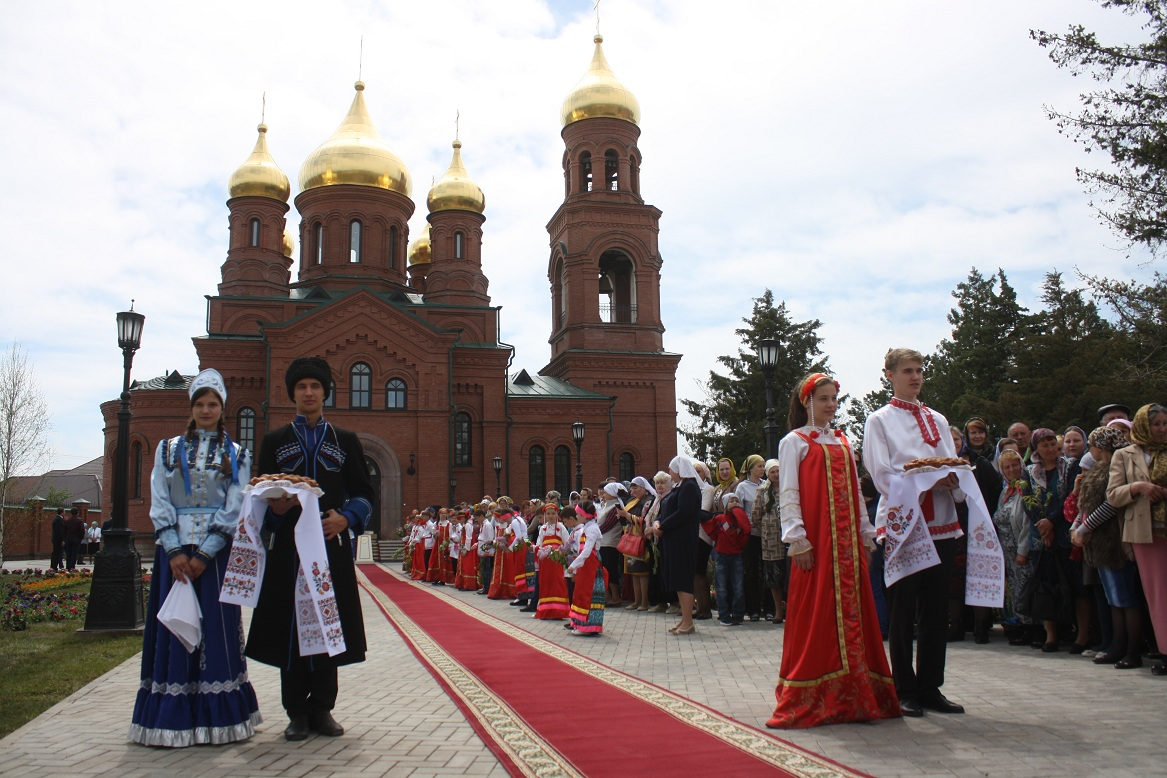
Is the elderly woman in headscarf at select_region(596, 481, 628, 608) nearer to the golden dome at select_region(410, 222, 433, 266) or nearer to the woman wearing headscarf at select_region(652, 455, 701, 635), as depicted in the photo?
the woman wearing headscarf at select_region(652, 455, 701, 635)

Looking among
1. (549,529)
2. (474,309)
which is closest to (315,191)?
(474,309)

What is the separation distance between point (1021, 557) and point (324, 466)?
654cm

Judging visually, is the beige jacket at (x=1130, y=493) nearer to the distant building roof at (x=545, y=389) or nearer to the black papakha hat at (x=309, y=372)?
the black papakha hat at (x=309, y=372)

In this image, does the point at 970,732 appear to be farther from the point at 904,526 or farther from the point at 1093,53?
the point at 1093,53

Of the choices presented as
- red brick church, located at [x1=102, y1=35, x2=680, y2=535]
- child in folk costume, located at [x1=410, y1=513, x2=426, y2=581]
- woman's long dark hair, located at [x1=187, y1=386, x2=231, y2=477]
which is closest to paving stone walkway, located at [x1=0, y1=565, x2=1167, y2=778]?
woman's long dark hair, located at [x1=187, y1=386, x2=231, y2=477]

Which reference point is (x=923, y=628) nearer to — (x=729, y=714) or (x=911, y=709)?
(x=911, y=709)

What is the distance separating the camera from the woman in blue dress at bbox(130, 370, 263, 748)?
16.3ft

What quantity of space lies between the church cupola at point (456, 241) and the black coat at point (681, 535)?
107 ft

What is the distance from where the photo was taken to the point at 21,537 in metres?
39.6

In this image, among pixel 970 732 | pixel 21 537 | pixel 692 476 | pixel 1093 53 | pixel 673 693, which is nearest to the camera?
pixel 970 732

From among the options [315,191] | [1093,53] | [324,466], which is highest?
[315,191]

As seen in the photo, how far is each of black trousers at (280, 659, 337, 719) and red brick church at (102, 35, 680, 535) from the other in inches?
1170

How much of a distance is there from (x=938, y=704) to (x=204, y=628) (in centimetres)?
443

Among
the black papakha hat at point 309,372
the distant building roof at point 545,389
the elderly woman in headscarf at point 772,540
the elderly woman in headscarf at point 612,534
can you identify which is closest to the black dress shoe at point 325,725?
the black papakha hat at point 309,372
